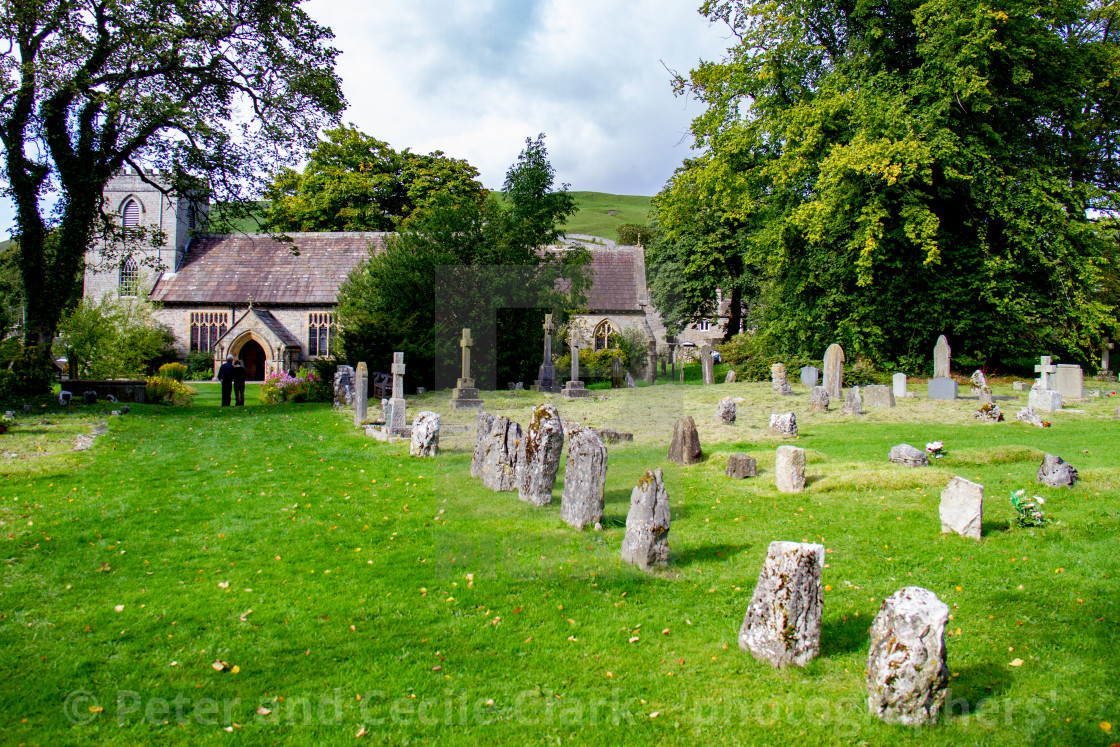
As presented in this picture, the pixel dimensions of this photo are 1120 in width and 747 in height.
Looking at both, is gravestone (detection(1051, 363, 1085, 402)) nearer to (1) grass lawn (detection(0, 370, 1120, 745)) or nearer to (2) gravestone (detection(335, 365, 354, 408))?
(1) grass lawn (detection(0, 370, 1120, 745))

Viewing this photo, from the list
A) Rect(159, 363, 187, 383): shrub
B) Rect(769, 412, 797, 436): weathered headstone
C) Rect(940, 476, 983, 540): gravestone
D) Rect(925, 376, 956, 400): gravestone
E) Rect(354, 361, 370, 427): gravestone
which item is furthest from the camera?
Rect(159, 363, 187, 383): shrub

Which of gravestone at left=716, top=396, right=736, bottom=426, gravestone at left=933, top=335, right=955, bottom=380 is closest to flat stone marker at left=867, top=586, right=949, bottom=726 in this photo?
gravestone at left=716, top=396, right=736, bottom=426

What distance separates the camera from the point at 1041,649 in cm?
491

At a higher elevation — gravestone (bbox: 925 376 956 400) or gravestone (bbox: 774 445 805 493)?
gravestone (bbox: 925 376 956 400)

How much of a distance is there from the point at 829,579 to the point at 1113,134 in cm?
2659

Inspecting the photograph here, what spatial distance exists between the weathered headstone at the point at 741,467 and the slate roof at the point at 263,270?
2720cm

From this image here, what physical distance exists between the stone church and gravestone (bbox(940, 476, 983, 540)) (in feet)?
87.2

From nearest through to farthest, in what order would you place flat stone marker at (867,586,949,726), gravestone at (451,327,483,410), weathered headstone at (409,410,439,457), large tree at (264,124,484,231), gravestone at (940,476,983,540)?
1. flat stone marker at (867,586,949,726)
2. gravestone at (940,476,983,540)
3. weathered headstone at (409,410,439,457)
4. gravestone at (451,327,483,410)
5. large tree at (264,124,484,231)

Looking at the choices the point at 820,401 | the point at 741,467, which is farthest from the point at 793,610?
the point at 820,401

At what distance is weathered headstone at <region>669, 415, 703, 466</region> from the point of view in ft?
38.7

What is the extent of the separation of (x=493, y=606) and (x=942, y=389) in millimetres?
17527

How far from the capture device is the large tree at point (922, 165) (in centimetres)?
2111

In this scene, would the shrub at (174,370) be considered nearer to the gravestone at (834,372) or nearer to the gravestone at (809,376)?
the gravestone at (809,376)

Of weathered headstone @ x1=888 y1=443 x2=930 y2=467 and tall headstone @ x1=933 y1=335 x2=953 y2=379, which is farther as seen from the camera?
tall headstone @ x1=933 y1=335 x2=953 y2=379
